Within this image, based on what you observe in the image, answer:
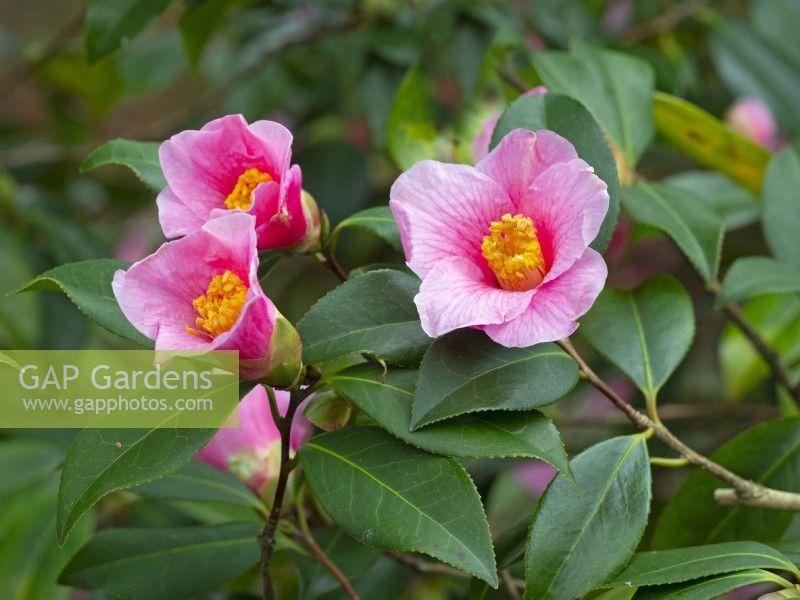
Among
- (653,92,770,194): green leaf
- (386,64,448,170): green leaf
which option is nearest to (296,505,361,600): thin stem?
(386,64,448,170): green leaf

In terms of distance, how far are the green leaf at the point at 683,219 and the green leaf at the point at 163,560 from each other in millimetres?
444

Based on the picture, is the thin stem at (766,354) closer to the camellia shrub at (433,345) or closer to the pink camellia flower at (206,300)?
the camellia shrub at (433,345)

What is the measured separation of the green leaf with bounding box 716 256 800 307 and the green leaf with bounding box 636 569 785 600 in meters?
0.26

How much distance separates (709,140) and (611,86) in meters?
0.18

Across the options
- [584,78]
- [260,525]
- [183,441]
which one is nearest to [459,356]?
[183,441]

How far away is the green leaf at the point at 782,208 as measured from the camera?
951mm

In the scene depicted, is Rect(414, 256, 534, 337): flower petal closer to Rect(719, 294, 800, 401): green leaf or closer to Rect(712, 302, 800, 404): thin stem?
Rect(712, 302, 800, 404): thin stem

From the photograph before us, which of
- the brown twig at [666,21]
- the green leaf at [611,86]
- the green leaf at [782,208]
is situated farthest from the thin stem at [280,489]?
the brown twig at [666,21]

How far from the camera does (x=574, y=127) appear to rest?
2.32 ft

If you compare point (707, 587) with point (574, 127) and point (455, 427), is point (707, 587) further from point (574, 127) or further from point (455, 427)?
point (574, 127)

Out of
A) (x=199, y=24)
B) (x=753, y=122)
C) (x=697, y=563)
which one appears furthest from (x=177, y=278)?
(x=753, y=122)

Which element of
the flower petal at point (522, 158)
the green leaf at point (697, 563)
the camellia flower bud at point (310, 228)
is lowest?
the green leaf at point (697, 563)

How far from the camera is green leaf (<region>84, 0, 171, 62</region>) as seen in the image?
36.7 inches

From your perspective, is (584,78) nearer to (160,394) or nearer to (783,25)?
(160,394)
